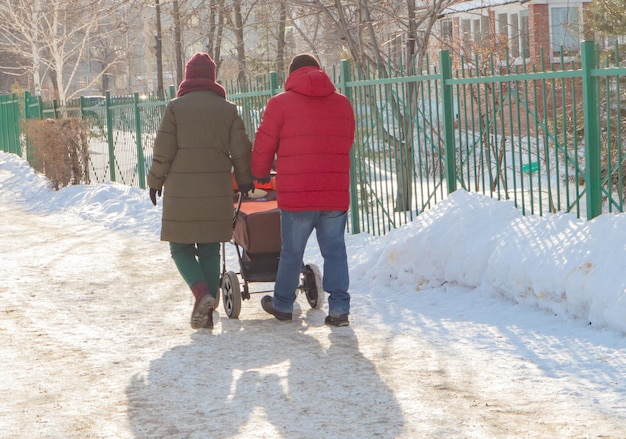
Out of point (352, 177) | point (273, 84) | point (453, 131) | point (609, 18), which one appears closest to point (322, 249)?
point (453, 131)

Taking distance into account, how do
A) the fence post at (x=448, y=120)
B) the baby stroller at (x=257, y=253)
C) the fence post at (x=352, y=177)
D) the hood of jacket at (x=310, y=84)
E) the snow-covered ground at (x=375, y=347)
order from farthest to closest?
1. the fence post at (x=352, y=177)
2. the fence post at (x=448, y=120)
3. the baby stroller at (x=257, y=253)
4. the hood of jacket at (x=310, y=84)
5. the snow-covered ground at (x=375, y=347)

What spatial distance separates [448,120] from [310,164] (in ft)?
9.00

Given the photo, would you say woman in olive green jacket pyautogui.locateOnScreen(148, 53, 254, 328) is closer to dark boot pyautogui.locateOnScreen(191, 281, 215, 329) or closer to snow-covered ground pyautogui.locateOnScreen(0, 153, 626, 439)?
dark boot pyautogui.locateOnScreen(191, 281, 215, 329)

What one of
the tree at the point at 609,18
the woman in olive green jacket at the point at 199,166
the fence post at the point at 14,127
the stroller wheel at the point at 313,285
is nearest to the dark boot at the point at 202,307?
the woman in olive green jacket at the point at 199,166

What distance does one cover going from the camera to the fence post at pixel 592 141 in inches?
291

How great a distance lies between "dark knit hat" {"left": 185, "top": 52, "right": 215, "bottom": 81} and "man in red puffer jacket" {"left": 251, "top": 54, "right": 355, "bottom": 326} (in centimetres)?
52

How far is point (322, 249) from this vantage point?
23.1ft

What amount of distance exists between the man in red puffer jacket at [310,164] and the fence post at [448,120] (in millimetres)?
2267

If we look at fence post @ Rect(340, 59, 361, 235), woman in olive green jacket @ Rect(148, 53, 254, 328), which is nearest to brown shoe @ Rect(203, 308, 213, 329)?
woman in olive green jacket @ Rect(148, 53, 254, 328)

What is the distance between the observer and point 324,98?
6.83 meters

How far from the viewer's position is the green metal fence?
7.52 meters

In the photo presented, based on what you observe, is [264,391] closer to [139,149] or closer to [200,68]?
[200,68]

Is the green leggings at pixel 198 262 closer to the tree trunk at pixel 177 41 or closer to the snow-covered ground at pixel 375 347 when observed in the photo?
the snow-covered ground at pixel 375 347

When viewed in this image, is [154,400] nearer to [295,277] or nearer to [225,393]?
[225,393]
